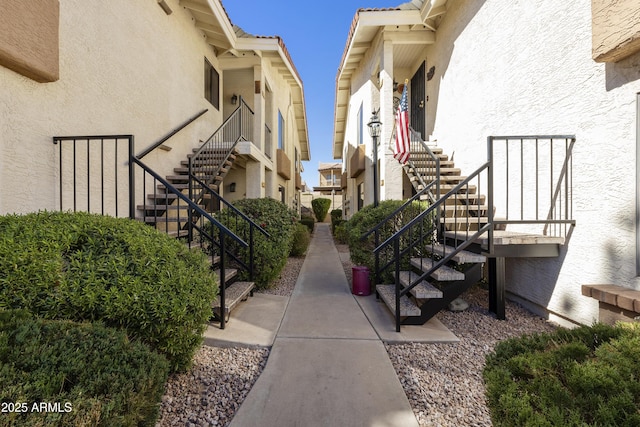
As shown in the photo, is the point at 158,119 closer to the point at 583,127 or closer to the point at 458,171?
the point at 458,171

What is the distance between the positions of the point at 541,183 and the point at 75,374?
17.6ft

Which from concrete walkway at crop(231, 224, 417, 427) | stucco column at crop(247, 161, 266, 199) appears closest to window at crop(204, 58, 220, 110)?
stucco column at crop(247, 161, 266, 199)

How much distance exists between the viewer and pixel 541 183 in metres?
4.12

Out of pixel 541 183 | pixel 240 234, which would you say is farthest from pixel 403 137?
pixel 240 234

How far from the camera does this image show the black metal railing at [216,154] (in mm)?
6207

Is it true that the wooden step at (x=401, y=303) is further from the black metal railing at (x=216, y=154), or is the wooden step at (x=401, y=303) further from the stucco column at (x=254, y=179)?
the stucco column at (x=254, y=179)

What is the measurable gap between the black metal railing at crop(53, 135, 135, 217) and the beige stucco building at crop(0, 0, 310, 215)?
3 centimetres

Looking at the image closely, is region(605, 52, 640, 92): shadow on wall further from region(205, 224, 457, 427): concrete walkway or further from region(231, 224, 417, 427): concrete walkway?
region(231, 224, 417, 427): concrete walkway

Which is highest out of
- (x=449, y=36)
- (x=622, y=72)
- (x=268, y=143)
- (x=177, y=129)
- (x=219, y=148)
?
(x=449, y=36)

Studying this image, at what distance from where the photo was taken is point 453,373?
2.56 m

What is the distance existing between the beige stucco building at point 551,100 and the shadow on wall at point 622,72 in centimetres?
1

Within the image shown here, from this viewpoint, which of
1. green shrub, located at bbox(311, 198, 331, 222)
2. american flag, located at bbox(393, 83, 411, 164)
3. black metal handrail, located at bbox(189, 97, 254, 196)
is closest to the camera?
american flag, located at bbox(393, 83, 411, 164)

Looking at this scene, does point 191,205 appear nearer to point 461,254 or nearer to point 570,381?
point 461,254

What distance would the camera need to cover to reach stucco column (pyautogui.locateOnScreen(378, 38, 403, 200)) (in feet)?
24.1
